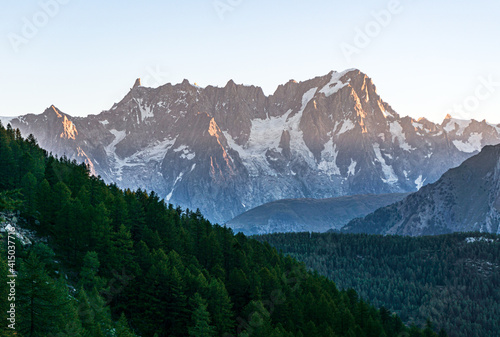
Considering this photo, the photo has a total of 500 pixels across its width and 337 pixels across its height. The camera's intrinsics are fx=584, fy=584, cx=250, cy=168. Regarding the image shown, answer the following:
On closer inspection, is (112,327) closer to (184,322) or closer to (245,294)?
(184,322)

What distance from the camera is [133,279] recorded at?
102 metres

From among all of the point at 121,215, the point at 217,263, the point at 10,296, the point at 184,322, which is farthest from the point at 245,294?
the point at 10,296

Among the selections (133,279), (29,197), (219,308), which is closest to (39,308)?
(133,279)

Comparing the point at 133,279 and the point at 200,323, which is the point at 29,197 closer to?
the point at 133,279

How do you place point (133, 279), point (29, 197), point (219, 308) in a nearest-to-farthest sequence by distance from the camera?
1. point (219, 308)
2. point (133, 279)
3. point (29, 197)

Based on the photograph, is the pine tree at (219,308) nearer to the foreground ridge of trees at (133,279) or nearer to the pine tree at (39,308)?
the foreground ridge of trees at (133,279)

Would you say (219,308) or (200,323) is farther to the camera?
(219,308)

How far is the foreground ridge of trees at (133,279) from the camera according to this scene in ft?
228

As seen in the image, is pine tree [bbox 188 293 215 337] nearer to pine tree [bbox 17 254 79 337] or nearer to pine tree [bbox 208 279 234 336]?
pine tree [bbox 208 279 234 336]

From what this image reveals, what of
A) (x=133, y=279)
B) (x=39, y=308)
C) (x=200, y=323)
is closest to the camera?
(x=39, y=308)

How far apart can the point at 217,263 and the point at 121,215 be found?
23682 mm

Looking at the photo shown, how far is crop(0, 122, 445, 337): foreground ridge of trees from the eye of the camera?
228 ft

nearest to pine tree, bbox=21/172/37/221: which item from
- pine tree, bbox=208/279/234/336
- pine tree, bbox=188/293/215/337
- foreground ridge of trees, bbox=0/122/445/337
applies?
foreground ridge of trees, bbox=0/122/445/337

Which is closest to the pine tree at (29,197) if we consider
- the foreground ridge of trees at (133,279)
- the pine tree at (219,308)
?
the foreground ridge of trees at (133,279)
